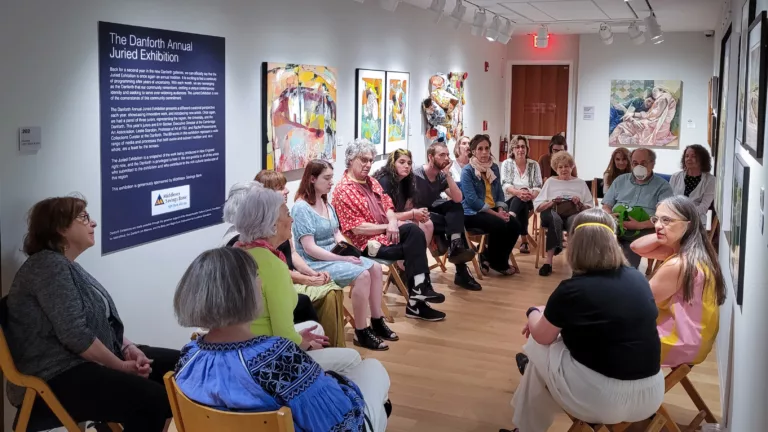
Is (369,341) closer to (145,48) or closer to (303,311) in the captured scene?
(303,311)

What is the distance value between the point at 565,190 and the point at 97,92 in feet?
15.6

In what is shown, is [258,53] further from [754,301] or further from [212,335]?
[754,301]

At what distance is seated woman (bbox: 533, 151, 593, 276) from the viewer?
7.16m

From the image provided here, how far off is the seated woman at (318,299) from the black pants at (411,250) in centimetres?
118

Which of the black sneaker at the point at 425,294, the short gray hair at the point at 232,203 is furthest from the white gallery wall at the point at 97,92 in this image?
the black sneaker at the point at 425,294

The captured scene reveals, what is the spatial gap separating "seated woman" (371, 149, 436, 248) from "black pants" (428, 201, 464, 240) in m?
0.17

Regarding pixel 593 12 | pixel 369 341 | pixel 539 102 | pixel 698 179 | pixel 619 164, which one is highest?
pixel 593 12

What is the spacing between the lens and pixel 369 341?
505 cm

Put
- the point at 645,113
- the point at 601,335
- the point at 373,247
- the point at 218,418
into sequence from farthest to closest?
the point at 645,113 → the point at 373,247 → the point at 601,335 → the point at 218,418

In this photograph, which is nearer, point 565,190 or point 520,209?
point 565,190

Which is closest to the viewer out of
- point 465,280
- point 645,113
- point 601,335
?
point 601,335

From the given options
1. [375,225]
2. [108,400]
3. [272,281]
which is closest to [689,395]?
[272,281]

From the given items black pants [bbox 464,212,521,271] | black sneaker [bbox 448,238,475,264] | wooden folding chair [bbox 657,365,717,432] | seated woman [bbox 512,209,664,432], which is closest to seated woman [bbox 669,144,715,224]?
black pants [bbox 464,212,521,271]

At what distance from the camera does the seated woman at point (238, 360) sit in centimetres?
220
